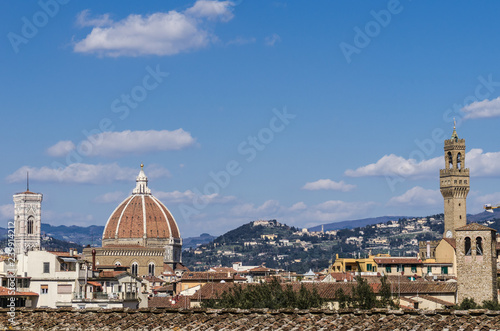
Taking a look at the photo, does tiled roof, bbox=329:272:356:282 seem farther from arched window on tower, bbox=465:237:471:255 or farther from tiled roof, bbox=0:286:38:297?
tiled roof, bbox=0:286:38:297

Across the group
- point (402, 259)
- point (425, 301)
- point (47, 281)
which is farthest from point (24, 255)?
point (402, 259)

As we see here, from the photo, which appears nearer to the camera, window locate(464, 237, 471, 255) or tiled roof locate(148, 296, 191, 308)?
tiled roof locate(148, 296, 191, 308)

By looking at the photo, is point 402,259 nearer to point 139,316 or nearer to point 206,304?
point 206,304

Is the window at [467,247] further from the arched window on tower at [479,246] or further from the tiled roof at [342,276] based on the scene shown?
the tiled roof at [342,276]

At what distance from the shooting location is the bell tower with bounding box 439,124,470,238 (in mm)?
138625

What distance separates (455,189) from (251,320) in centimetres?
11533

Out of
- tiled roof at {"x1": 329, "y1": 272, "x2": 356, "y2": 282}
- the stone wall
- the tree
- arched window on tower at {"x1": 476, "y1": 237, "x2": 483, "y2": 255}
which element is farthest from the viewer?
tiled roof at {"x1": 329, "y1": 272, "x2": 356, "y2": 282}

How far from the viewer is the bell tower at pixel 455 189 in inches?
5458

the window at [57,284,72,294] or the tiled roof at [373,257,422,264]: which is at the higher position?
the tiled roof at [373,257,422,264]

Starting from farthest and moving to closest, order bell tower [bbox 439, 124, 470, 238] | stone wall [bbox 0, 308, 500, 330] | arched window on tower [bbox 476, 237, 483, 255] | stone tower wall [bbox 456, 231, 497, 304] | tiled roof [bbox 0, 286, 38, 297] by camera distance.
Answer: bell tower [bbox 439, 124, 470, 238]
arched window on tower [bbox 476, 237, 483, 255]
stone tower wall [bbox 456, 231, 497, 304]
tiled roof [bbox 0, 286, 38, 297]
stone wall [bbox 0, 308, 500, 330]

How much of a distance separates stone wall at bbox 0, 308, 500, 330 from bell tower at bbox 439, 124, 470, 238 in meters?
111

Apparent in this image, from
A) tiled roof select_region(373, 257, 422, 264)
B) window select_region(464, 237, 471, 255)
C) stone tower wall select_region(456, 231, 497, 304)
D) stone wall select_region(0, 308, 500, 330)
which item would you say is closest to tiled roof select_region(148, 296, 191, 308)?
stone tower wall select_region(456, 231, 497, 304)

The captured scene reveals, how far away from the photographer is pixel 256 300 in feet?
194

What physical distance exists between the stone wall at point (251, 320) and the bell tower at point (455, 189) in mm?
111291
